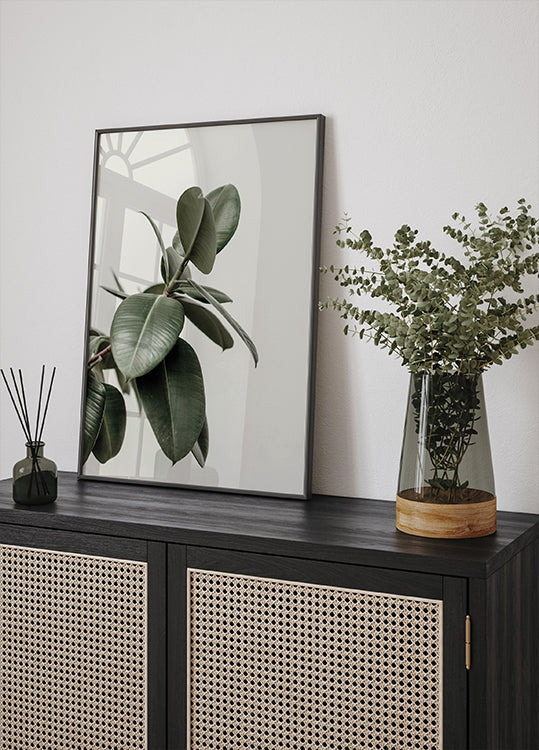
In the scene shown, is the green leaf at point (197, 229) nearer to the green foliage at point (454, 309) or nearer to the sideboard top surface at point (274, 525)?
the green foliage at point (454, 309)

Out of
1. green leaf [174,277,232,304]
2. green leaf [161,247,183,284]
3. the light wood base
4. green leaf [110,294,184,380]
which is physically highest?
green leaf [161,247,183,284]

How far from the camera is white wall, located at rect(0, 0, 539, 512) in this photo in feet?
6.33

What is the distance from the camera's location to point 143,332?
1.88 metres

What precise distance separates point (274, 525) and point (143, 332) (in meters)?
0.51

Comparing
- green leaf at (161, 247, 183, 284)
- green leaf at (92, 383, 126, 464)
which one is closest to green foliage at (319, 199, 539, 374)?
green leaf at (161, 247, 183, 284)

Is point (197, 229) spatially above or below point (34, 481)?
above

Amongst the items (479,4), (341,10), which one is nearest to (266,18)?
(341,10)

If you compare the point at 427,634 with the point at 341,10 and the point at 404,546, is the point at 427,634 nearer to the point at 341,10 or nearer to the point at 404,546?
the point at 404,546

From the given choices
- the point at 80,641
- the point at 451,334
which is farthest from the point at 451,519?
the point at 80,641

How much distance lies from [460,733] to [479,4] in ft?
5.04

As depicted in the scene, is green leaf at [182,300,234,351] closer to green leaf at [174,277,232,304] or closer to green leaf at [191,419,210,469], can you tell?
green leaf at [174,277,232,304]

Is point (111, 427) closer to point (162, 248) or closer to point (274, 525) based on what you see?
point (162, 248)

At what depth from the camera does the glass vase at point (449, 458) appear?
65.6 inches

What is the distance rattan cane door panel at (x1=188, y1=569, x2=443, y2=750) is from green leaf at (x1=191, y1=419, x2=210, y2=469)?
0.43 m
